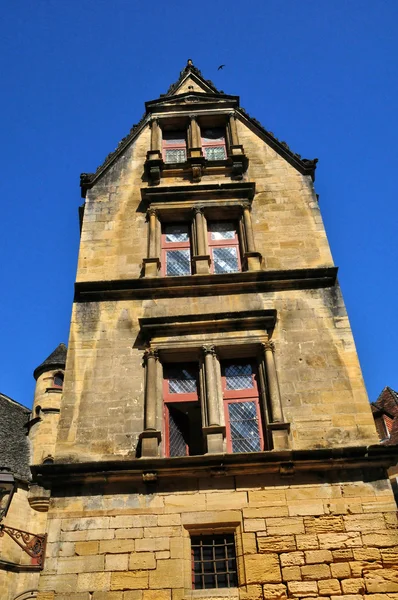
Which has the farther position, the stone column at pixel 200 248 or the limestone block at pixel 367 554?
the stone column at pixel 200 248

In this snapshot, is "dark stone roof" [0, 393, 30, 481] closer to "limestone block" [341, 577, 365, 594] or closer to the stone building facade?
the stone building facade

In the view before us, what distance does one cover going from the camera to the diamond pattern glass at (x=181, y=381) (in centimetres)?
1023

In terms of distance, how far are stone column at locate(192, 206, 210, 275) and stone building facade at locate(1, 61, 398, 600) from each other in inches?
1.6

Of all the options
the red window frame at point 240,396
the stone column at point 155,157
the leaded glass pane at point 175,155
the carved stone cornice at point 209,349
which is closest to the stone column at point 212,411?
the carved stone cornice at point 209,349

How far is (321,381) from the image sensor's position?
394 inches

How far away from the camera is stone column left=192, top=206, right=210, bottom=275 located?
1171cm

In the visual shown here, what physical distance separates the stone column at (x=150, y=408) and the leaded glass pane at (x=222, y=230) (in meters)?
3.50

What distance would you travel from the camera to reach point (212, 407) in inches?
379

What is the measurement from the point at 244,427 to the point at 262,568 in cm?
231

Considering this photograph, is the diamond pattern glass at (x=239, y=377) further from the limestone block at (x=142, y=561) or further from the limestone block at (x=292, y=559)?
the limestone block at (x=142, y=561)

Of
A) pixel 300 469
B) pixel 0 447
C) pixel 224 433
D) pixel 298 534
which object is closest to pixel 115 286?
pixel 224 433

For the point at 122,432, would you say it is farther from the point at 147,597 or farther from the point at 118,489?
the point at 147,597

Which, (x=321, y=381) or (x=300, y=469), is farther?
(x=321, y=381)

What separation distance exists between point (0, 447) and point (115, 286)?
10.6 meters
